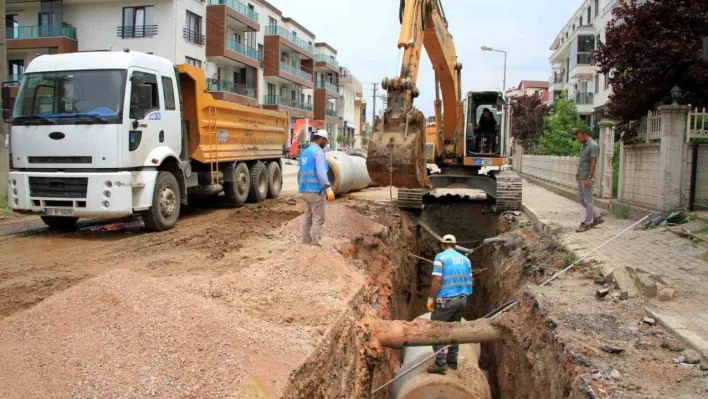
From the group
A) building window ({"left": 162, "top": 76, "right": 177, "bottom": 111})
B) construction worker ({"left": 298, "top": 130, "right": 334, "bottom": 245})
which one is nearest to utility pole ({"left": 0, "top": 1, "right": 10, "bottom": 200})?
building window ({"left": 162, "top": 76, "right": 177, "bottom": 111})

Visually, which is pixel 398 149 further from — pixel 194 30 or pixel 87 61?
pixel 194 30

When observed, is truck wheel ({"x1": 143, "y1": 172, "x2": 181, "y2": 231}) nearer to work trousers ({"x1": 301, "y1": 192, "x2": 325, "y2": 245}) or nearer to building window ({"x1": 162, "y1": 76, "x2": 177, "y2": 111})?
building window ({"x1": 162, "y1": 76, "x2": 177, "y2": 111})

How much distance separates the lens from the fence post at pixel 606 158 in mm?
13578

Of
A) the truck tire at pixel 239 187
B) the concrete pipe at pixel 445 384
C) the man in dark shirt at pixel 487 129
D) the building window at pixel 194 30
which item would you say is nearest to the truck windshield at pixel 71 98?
the truck tire at pixel 239 187

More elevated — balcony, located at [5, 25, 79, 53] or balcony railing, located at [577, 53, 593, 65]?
balcony railing, located at [577, 53, 593, 65]

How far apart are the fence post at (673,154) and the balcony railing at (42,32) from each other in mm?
31917

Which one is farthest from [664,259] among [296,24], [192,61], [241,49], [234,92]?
[296,24]

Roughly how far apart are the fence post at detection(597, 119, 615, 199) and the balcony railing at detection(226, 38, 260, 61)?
28.2 m

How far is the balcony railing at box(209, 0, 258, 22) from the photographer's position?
1446 inches

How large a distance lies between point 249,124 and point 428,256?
17.5ft

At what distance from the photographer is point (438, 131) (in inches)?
548

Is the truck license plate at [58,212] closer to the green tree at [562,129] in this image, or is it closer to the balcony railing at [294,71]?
the green tree at [562,129]

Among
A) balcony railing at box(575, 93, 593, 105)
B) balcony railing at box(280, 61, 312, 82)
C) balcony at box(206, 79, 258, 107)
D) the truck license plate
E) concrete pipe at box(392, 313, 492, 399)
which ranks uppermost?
balcony railing at box(280, 61, 312, 82)

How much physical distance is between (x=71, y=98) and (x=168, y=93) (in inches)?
67.0
